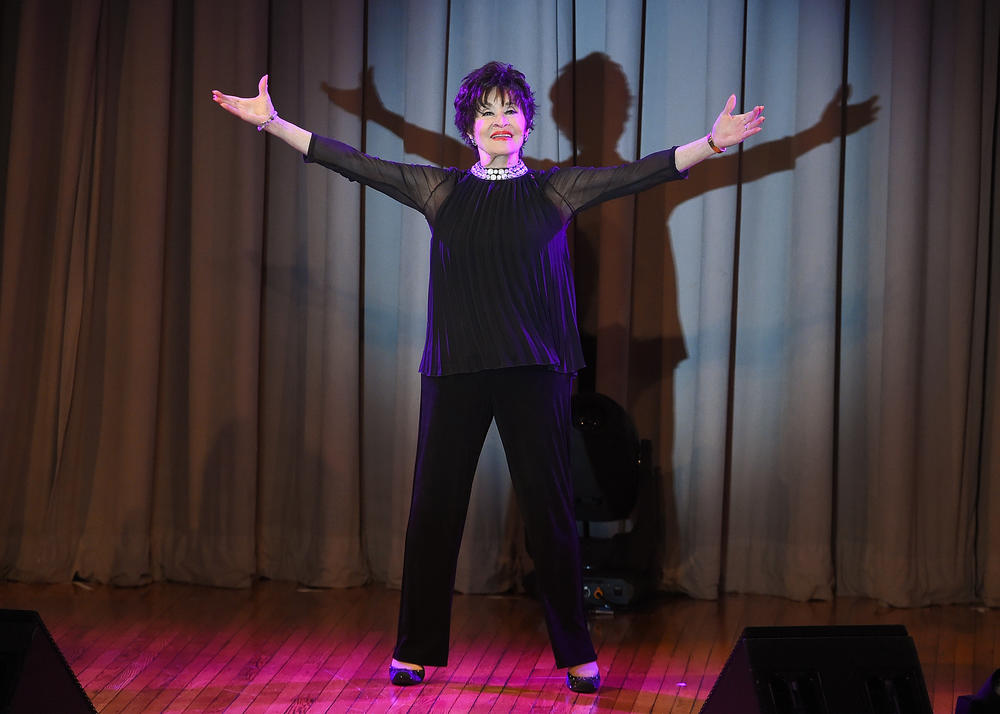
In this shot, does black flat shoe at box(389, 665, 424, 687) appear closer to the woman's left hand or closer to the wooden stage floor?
the wooden stage floor

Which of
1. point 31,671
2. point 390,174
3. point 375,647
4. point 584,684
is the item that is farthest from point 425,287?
point 31,671

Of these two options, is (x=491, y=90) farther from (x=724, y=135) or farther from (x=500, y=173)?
(x=724, y=135)

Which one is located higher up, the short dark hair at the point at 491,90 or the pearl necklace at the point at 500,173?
the short dark hair at the point at 491,90

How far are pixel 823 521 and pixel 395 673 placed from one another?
1644mm

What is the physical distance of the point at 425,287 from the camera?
4039 millimetres

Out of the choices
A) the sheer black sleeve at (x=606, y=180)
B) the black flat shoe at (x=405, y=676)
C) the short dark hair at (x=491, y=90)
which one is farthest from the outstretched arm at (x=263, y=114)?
the black flat shoe at (x=405, y=676)

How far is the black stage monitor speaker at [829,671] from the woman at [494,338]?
0.91 meters

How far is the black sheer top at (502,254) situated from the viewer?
292cm

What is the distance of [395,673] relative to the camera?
10.1 feet

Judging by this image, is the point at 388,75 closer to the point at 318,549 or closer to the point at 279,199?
the point at 279,199

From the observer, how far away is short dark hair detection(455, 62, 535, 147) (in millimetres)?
3025

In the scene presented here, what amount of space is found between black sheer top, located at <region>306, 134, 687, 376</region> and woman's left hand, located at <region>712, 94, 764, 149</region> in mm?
133

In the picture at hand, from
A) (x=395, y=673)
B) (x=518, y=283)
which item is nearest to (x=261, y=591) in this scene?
(x=395, y=673)

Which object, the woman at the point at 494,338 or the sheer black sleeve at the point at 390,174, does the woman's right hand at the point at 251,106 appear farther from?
the sheer black sleeve at the point at 390,174
